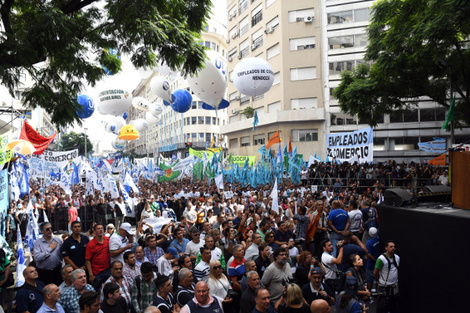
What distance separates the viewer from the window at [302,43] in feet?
139

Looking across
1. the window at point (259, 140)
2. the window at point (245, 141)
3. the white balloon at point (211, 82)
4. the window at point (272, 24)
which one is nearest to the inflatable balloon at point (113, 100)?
the white balloon at point (211, 82)

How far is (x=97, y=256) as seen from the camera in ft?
21.6

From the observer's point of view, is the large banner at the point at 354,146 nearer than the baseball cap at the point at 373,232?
No

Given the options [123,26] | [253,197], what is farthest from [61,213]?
[123,26]

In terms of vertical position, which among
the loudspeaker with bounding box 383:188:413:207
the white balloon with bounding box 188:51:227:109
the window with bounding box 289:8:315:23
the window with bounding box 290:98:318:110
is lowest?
the loudspeaker with bounding box 383:188:413:207

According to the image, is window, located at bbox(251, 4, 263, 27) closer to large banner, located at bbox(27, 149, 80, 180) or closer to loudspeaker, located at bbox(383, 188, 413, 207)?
large banner, located at bbox(27, 149, 80, 180)

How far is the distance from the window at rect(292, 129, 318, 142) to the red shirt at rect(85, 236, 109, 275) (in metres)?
37.7

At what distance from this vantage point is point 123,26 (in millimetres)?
6797

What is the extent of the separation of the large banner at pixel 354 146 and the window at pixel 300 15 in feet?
88.6

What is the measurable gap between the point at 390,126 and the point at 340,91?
61.0 ft

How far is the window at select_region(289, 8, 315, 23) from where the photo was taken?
42.2 meters

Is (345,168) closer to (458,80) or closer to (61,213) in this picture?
(458,80)

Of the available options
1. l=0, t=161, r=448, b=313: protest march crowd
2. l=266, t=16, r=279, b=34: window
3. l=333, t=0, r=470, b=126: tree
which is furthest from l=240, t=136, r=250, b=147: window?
l=0, t=161, r=448, b=313: protest march crowd

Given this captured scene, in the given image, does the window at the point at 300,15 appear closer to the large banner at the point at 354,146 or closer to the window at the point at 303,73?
the window at the point at 303,73
